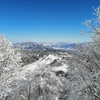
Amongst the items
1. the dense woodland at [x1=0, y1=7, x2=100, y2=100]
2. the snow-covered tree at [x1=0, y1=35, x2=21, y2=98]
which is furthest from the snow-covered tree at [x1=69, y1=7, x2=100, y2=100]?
the snow-covered tree at [x1=0, y1=35, x2=21, y2=98]

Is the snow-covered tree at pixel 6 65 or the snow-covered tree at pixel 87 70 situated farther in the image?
the snow-covered tree at pixel 6 65

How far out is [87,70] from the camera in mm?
10211

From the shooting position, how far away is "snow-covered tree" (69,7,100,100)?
8.53m

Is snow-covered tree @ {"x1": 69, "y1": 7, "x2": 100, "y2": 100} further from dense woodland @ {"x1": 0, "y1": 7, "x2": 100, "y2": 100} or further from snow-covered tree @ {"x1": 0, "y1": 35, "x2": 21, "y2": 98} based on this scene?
snow-covered tree @ {"x1": 0, "y1": 35, "x2": 21, "y2": 98}

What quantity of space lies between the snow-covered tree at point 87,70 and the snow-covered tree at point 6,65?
5.26m

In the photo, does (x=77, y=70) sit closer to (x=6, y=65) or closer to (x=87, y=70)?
(x=87, y=70)

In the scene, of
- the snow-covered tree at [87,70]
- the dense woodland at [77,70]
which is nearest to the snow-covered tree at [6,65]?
the dense woodland at [77,70]

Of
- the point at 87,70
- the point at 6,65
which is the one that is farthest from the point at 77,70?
the point at 6,65

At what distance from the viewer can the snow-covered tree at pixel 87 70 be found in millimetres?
8531

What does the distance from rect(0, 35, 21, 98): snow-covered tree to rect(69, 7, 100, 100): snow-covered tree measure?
207 inches

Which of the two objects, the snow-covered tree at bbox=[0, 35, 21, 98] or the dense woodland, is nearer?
the dense woodland

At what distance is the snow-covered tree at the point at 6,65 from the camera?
10538 mm

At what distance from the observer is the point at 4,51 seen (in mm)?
11758

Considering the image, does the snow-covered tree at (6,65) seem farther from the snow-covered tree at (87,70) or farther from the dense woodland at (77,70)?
the snow-covered tree at (87,70)
